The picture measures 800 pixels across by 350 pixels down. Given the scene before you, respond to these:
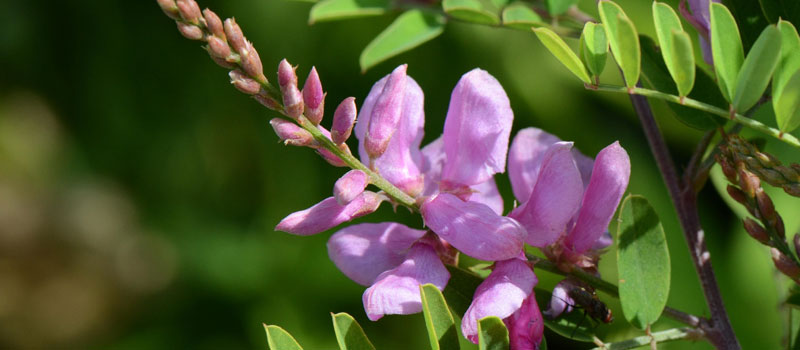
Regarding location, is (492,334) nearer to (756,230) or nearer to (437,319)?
(437,319)

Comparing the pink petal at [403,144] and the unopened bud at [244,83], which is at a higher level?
the unopened bud at [244,83]

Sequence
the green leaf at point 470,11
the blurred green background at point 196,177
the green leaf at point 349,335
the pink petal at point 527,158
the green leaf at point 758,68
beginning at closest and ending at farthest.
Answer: the green leaf at point 758,68 < the green leaf at point 349,335 < the pink petal at point 527,158 < the green leaf at point 470,11 < the blurred green background at point 196,177

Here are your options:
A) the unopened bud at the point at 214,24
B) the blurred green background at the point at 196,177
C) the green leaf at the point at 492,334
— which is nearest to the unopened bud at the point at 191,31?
the unopened bud at the point at 214,24

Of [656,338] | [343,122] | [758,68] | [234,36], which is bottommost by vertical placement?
[656,338]

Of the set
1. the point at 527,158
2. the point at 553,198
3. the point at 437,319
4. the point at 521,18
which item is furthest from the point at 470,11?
the point at 437,319

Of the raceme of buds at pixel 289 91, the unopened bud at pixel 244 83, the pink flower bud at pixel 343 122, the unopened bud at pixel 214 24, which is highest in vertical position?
the unopened bud at pixel 214 24

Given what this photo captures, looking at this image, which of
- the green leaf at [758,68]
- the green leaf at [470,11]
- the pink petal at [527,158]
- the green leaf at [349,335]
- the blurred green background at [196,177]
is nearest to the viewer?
the green leaf at [758,68]

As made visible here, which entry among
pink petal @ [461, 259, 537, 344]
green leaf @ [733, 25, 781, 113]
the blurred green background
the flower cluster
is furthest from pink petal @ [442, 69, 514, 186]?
the blurred green background

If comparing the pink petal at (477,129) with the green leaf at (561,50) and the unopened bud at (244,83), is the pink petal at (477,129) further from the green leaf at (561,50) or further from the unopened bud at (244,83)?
the unopened bud at (244,83)
